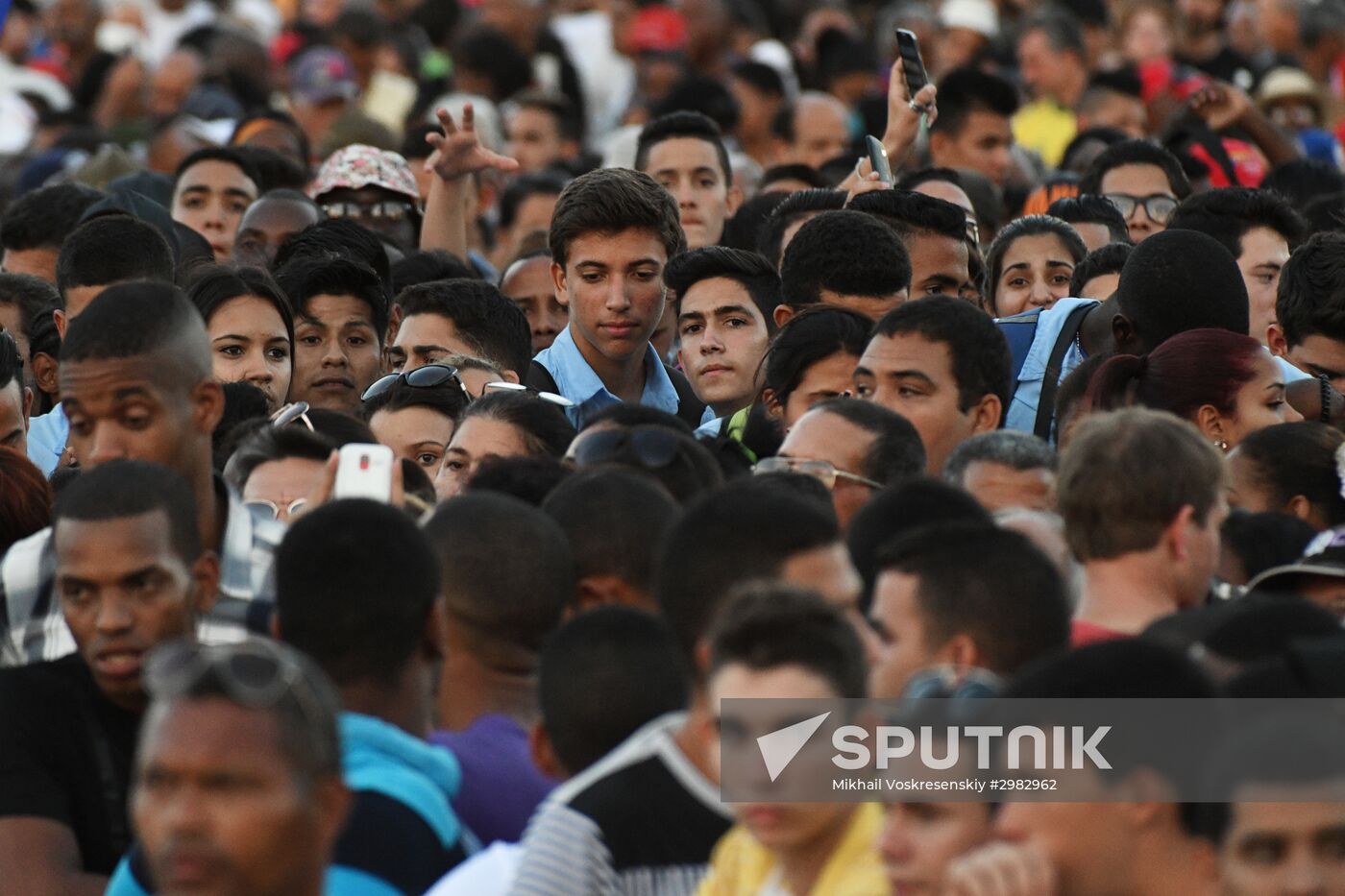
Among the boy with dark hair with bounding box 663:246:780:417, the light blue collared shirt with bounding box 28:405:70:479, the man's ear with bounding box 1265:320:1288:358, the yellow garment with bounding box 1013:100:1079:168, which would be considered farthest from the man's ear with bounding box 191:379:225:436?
the yellow garment with bounding box 1013:100:1079:168

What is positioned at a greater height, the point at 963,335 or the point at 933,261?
the point at 933,261

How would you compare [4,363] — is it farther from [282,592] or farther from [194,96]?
[194,96]

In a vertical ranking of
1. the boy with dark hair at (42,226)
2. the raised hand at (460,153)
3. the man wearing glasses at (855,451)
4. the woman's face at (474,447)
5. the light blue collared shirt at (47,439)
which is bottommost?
the man wearing glasses at (855,451)

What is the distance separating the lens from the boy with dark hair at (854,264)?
7.52 m

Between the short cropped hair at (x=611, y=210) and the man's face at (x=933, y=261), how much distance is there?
0.80 meters

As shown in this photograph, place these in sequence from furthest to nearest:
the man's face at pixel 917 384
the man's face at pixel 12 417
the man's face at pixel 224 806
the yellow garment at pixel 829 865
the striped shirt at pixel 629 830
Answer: the man's face at pixel 12 417
the man's face at pixel 917 384
the striped shirt at pixel 629 830
the yellow garment at pixel 829 865
the man's face at pixel 224 806

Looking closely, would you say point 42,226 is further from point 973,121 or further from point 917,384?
point 973,121

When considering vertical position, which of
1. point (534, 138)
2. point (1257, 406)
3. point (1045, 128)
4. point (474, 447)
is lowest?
point (474, 447)

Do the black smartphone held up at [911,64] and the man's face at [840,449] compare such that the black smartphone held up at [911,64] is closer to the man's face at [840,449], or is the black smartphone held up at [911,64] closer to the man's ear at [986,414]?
the man's ear at [986,414]

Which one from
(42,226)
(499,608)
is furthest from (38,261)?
(499,608)

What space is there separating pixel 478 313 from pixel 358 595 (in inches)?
148

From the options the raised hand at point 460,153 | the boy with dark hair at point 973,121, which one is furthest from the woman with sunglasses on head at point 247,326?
the boy with dark hair at point 973,121

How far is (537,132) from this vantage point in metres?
Result: 14.5

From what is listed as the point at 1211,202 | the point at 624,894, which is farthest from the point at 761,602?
the point at 1211,202
